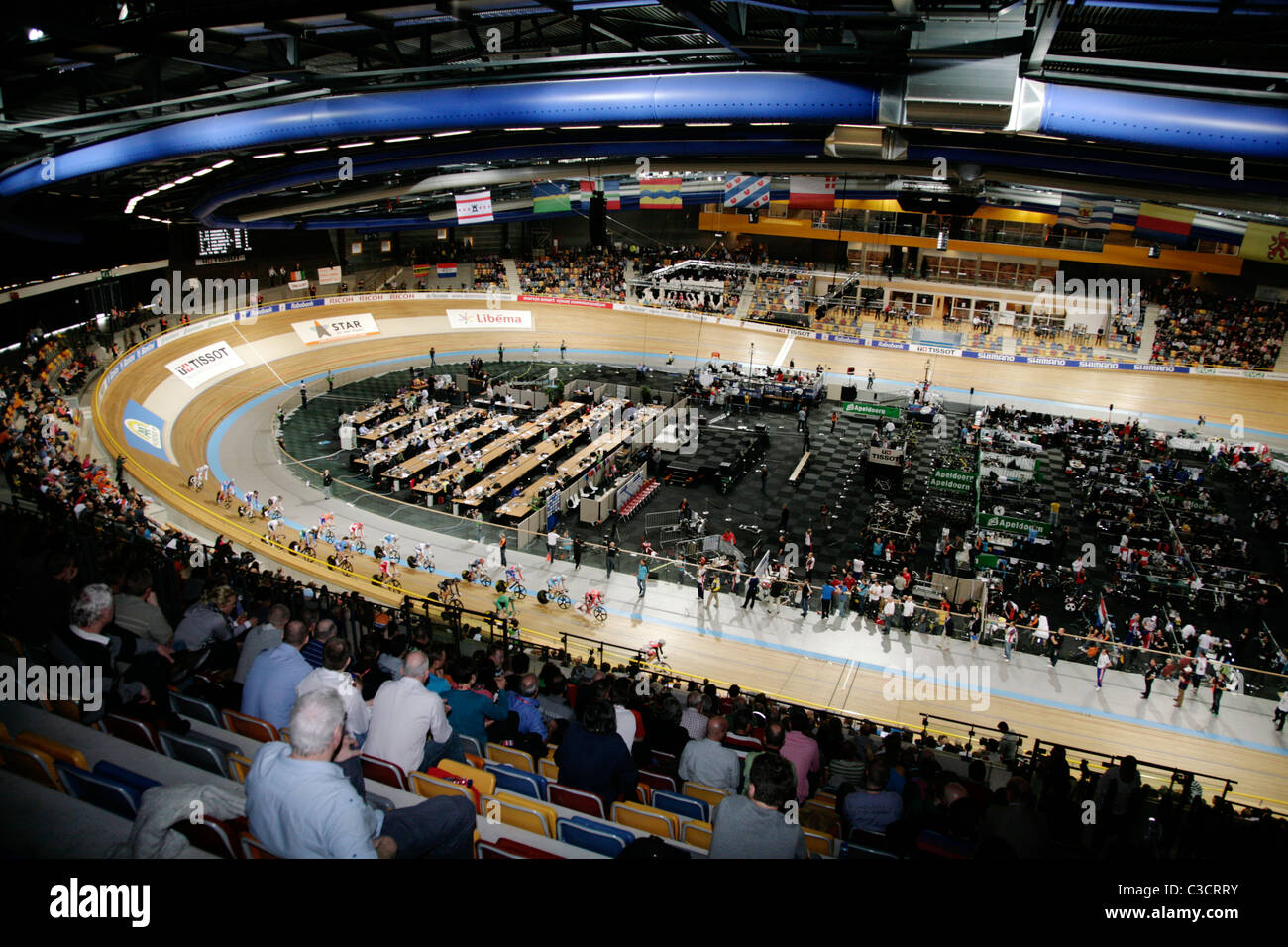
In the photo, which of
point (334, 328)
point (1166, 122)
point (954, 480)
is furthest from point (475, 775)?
point (334, 328)

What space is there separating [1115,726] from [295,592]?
49.2 feet

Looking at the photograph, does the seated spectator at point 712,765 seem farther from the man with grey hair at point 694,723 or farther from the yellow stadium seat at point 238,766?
the yellow stadium seat at point 238,766

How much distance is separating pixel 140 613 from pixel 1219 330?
1685 inches

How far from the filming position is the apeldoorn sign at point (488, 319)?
42.8 meters

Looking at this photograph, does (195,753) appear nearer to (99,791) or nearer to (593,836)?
(99,791)

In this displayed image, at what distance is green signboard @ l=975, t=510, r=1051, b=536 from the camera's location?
73.5 ft

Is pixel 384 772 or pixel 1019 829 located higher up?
pixel 384 772

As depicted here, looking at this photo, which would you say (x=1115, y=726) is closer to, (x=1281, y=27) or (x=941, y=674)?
(x=941, y=674)

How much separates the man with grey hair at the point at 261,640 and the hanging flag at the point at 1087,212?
36952mm

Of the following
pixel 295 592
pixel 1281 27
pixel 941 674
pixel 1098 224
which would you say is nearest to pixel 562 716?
pixel 295 592

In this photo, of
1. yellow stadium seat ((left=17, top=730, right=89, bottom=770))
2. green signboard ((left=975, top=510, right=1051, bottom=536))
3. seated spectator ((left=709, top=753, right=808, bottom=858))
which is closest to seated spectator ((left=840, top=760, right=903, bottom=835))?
seated spectator ((left=709, top=753, right=808, bottom=858))

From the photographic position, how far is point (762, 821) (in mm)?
4023

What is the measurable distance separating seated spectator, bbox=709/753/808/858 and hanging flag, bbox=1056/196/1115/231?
122 ft

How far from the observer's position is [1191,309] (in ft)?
125
